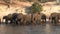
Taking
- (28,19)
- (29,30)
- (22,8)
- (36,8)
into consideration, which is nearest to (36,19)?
(28,19)

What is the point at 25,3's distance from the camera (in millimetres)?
74250

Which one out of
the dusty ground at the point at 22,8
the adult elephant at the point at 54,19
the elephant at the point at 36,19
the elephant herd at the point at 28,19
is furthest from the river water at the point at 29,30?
the dusty ground at the point at 22,8

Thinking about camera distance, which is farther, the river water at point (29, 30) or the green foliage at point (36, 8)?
the green foliage at point (36, 8)

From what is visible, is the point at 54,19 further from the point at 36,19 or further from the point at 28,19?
the point at 28,19

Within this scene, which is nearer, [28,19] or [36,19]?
[28,19]

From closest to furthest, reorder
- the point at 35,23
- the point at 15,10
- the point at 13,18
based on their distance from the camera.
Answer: the point at 35,23 → the point at 13,18 → the point at 15,10

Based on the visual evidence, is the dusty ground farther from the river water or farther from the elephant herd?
the river water

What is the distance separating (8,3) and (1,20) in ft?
52.9

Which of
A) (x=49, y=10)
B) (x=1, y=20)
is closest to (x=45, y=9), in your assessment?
(x=49, y=10)

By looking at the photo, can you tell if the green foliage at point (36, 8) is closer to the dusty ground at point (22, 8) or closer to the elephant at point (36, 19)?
the dusty ground at point (22, 8)

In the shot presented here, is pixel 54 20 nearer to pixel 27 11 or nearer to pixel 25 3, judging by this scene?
pixel 27 11

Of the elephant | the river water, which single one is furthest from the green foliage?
the river water

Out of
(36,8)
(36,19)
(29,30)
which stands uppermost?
(36,8)

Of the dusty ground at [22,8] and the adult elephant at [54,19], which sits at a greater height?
the dusty ground at [22,8]
